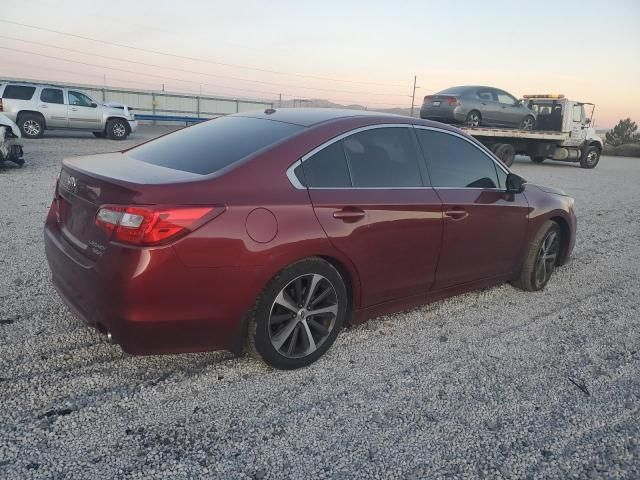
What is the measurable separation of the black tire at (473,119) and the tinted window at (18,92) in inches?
565

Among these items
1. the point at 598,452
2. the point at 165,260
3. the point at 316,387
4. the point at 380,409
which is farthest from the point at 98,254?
the point at 598,452

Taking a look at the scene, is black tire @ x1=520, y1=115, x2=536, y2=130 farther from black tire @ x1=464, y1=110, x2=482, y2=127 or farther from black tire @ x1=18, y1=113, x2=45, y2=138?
black tire @ x1=18, y1=113, x2=45, y2=138

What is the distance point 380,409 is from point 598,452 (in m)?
1.13

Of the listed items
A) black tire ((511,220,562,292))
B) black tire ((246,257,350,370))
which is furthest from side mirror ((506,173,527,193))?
black tire ((246,257,350,370))

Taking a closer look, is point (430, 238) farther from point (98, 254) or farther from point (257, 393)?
point (98, 254)

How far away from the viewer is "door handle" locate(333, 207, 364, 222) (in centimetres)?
321

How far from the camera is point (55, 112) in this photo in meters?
17.3

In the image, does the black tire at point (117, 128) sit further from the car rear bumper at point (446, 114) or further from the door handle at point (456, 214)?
the door handle at point (456, 214)

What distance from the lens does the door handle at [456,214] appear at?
3.88 m

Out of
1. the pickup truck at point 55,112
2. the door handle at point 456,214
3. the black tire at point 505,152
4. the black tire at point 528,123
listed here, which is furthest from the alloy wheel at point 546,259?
the pickup truck at point 55,112

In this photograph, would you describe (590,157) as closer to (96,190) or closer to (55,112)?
(55,112)

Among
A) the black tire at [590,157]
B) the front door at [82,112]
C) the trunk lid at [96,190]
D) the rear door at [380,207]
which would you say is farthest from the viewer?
the black tire at [590,157]

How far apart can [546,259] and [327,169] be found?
2921 mm

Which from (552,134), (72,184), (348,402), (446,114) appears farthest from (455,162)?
(552,134)
